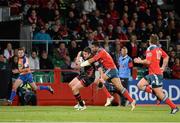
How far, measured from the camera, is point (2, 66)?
81.5 ft

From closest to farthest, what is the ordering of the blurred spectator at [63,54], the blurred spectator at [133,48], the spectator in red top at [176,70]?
the blurred spectator at [63,54] → the spectator in red top at [176,70] → the blurred spectator at [133,48]

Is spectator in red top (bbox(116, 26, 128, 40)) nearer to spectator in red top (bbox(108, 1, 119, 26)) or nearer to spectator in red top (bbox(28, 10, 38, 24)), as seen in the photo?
spectator in red top (bbox(108, 1, 119, 26))

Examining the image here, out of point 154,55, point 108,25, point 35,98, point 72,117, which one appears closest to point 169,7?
point 108,25

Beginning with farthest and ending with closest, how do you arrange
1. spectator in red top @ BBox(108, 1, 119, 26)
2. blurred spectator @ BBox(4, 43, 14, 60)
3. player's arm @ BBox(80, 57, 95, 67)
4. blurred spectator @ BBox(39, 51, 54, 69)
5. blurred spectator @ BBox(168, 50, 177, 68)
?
spectator in red top @ BBox(108, 1, 119, 26) → blurred spectator @ BBox(168, 50, 177, 68) → blurred spectator @ BBox(39, 51, 54, 69) → blurred spectator @ BBox(4, 43, 14, 60) → player's arm @ BBox(80, 57, 95, 67)

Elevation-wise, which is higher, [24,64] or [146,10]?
[146,10]

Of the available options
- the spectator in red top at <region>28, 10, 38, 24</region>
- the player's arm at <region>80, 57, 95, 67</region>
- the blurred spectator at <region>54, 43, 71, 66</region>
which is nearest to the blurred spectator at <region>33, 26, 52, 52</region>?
the spectator in red top at <region>28, 10, 38, 24</region>

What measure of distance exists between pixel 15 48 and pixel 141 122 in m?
12.0

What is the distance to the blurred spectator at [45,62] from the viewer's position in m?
25.7

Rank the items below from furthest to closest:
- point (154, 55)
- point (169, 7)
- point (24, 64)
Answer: point (169, 7) → point (24, 64) → point (154, 55)

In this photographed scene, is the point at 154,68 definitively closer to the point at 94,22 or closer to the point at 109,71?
the point at 109,71

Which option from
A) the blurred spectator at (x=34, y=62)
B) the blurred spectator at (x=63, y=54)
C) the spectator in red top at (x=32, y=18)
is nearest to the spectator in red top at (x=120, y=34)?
the blurred spectator at (x=63, y=54)

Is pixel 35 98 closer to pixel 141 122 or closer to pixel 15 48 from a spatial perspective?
pixel 15 48

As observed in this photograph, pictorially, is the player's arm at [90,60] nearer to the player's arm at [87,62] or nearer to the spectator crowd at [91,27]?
the player's arm at [87,62]

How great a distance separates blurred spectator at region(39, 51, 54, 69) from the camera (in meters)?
25.7
